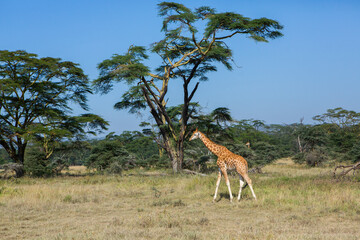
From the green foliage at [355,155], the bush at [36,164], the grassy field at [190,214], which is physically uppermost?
the green foliage at [355,155]

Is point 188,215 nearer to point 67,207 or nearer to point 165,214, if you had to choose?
point 165,214

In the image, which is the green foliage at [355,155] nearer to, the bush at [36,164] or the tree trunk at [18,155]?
the bush at [36,164]

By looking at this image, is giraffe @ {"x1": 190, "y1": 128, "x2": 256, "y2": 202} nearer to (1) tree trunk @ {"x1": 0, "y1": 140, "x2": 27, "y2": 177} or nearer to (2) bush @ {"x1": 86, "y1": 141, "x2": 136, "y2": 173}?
(2) bush @ {"x1": 86, "y1": 141, "x2": 136, "y2": 173}

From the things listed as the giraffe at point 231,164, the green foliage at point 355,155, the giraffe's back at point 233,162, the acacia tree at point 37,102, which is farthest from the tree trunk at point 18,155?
the green foliage at point 355,155

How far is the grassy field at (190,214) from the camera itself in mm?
7461

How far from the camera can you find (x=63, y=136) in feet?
77.9

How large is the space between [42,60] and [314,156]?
2381 cm

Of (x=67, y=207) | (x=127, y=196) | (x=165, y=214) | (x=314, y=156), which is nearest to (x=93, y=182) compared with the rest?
(x=127, y=196)

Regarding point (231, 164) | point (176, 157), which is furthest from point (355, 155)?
point (231, 164)

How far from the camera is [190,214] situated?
9.66 meters

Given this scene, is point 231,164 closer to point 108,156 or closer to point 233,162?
point 233,162

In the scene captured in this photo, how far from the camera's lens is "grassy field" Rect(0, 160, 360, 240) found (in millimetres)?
7461

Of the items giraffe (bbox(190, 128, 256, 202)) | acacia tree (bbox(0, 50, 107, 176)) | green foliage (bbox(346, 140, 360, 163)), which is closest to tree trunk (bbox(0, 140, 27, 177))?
acacia tree (bbox(0, 50, 107, 176))

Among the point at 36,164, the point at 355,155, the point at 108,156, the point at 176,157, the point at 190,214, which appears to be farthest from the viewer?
the point at 355,155
